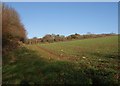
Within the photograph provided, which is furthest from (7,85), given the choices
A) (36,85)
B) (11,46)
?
(11,46)

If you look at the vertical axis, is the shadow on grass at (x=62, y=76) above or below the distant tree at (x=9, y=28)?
below

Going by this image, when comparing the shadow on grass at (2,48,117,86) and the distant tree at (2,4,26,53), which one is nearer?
the shadow on grass at (2,48,117,86)

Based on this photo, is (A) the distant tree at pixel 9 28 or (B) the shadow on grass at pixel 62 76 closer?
(B) the shadow on grass at pixel 62 76

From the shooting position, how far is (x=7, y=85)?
18859 mm

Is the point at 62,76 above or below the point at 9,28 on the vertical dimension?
below

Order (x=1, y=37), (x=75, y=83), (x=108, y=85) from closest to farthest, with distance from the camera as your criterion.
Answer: (x=108, y=85)
(x=75, y=83)
(x=1, y=37)

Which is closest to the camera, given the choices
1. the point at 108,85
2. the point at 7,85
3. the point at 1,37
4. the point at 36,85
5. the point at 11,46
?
the point at 108,85

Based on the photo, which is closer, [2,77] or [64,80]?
[64,80]

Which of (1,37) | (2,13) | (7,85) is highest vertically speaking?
(2,13)

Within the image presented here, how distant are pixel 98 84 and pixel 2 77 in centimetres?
882

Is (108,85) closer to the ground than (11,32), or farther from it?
closer to the ground

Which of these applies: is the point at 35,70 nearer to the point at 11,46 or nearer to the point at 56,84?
the point at 56,84

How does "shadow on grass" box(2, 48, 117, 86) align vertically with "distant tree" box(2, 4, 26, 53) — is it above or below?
below

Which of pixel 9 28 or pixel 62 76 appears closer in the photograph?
pixel 62 76
